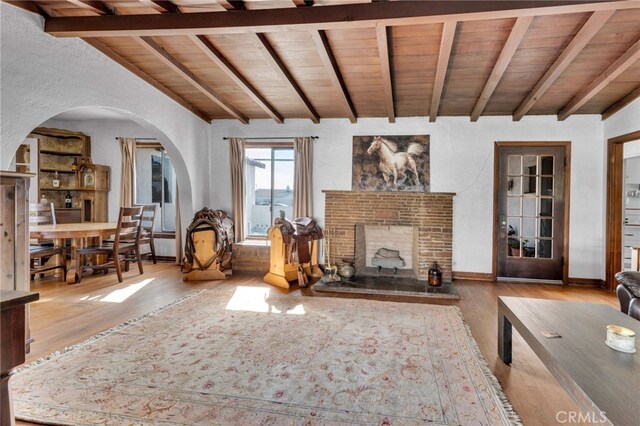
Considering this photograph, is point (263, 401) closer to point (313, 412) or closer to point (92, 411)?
point (313, 412)

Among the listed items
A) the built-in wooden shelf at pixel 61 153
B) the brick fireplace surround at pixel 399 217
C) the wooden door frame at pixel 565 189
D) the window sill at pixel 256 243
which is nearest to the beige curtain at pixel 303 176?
the brick fireplace surround at pixel 399 217

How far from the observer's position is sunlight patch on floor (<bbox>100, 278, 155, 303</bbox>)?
410cm

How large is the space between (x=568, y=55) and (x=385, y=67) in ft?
5.91

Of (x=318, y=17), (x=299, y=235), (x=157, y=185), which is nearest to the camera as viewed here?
(x=318, y=17)

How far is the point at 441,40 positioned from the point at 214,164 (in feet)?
14.5

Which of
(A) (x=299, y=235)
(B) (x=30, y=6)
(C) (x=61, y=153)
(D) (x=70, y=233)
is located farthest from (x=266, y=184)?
(C) (x=61, y=153)

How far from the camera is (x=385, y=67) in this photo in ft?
12.3

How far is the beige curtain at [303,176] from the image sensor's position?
5.78 metres

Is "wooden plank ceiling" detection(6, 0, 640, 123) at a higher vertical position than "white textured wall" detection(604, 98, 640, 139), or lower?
higher

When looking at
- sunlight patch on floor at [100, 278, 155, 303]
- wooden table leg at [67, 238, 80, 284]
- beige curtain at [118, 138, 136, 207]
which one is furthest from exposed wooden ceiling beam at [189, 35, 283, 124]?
wooden table leg at [67, 238, 80, 284]

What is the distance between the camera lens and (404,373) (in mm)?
2367

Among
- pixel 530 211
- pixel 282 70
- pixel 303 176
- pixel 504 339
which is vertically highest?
pixel 282 70

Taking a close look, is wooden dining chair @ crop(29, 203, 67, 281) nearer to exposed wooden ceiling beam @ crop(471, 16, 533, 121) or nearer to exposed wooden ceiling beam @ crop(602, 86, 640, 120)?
exposed wooden ceiling beam @ crop(471, 16, 533, 121)

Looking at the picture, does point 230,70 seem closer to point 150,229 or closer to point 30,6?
point 30,6
